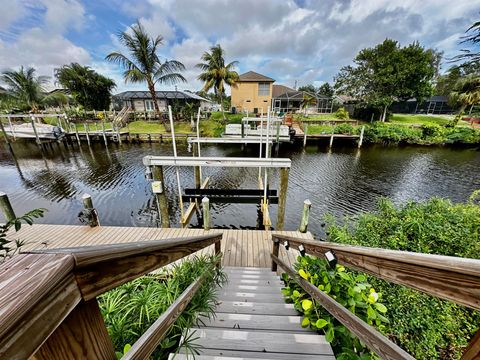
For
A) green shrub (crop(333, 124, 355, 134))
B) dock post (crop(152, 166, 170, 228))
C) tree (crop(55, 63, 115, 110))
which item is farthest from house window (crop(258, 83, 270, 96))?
dock post (crop(152, 166, 170, 228))

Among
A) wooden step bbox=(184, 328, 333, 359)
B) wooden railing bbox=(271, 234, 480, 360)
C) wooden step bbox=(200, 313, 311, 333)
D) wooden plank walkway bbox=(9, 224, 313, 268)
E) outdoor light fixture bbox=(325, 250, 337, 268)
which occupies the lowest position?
wooden plank walkway bbox=(9, 224, 313, 268)

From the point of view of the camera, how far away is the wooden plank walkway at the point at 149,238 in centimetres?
424

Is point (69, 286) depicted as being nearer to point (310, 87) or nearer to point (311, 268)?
point (311, 268)

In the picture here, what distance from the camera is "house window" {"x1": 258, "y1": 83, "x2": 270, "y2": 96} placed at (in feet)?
88.0

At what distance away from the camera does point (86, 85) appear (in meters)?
24.6

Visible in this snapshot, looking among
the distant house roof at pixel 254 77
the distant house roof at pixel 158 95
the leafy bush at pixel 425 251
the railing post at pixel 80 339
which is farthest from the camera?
the distant house roof at pixel 254 77

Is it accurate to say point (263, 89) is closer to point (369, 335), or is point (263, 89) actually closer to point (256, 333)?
point (256, 333)

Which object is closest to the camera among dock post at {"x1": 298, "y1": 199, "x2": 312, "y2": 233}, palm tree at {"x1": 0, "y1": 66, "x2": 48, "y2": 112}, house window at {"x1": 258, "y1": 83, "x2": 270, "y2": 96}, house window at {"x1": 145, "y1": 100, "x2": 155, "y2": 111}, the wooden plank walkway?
the wooden plank walkway

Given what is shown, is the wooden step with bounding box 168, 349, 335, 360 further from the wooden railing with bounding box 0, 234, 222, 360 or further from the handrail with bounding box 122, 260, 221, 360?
the wooden railing with bounding box 0, 234, 222, 360

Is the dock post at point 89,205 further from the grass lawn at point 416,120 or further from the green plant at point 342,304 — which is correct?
the grass lawn at point 416,120

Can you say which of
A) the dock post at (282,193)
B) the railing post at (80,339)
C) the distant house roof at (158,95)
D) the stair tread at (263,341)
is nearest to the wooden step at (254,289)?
the stair tread at (263,341)

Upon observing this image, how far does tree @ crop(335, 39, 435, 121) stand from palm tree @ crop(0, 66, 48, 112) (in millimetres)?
35553

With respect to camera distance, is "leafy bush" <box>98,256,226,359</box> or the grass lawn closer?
"leafy bush" <box>98,256,226,359</box>

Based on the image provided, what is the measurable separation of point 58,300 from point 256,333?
62.4 inches
